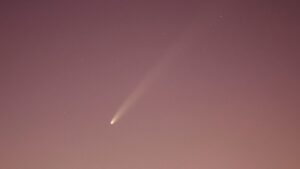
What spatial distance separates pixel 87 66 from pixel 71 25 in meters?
0.21

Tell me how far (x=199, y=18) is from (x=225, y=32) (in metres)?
0.13

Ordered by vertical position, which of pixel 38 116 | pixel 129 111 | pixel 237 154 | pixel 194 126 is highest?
pixel 38 116

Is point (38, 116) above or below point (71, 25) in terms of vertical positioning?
below

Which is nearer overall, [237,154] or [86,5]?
[237,154]

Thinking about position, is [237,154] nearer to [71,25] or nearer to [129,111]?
[129,111]

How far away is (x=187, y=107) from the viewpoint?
1.46 m

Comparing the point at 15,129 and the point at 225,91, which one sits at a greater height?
the point at 15,129

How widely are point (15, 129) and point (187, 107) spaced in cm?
77

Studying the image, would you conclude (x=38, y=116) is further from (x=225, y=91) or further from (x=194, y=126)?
(x=225, y=91)

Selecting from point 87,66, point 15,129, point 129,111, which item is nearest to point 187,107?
point 129,111

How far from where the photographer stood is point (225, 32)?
4.89 ft

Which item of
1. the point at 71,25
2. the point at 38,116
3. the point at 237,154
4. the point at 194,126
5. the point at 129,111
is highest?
the point at 71,25

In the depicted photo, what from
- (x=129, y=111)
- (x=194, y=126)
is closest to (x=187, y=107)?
(x=194, y=126)

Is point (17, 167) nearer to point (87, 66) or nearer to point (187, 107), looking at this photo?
point (87, 66)
